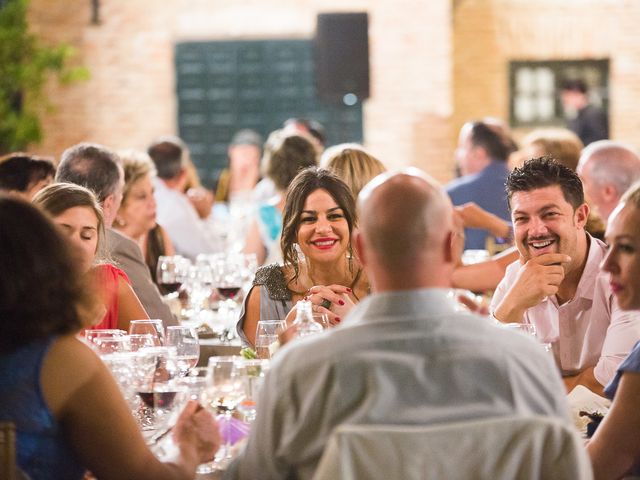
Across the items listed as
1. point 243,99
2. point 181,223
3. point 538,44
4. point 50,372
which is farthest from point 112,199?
point 538,44

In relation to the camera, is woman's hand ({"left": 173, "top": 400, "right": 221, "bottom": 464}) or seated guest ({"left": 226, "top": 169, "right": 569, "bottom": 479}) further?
woman's hand ({"left": 173, "top": 400, "right": 221, "bottom": 464})

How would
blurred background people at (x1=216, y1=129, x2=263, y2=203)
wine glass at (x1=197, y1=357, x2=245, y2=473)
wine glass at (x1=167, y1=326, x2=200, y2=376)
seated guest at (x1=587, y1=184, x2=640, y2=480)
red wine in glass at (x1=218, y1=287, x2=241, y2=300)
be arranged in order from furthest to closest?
blurred background people at (x1=216, y1=129, x2=263, y2=203) < red wine in glass at (x1=218, y1=287, x2=241, y2=300) < wine glass at (x1=167, y1=326, x2=200, y2=376) < wine glass at (x1=197, y1=357, x2=245, y2=473) < seated guest at (x1=587, y1=184, x2=640, y2=480)

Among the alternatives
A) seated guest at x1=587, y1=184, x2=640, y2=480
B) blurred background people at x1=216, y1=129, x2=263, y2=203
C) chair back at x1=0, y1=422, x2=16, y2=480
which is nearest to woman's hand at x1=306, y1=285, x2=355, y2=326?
seated guest at x1=587, y1=184, x2=640, y2=480

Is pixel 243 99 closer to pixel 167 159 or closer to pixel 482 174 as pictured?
pixel 167 159

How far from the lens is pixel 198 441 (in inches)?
91.7

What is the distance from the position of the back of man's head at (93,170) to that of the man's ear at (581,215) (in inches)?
74.7

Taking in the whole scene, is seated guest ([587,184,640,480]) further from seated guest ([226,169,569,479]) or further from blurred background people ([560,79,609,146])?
blurred background people ([560,79,609,146])

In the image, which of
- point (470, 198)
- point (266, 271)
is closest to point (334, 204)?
point (266, 271)

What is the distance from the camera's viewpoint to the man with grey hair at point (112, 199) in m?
4.52

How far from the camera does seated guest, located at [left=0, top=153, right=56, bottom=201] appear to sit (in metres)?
4.80

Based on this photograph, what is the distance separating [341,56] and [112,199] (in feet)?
21.8

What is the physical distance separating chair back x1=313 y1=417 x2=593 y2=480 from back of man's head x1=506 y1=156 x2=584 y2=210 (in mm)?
2004

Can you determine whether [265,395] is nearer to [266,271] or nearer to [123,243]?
[266,271]

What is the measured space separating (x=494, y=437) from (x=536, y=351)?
19 cm
